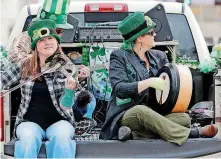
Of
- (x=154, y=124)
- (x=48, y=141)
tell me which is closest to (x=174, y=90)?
(x=154, y=124)

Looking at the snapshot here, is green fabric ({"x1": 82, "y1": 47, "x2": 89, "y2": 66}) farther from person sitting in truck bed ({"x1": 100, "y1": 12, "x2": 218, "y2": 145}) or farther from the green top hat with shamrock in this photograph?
person sitting in truck bed ({"x1": 100, "y1": 12, "x2": 218, "y2": 145})

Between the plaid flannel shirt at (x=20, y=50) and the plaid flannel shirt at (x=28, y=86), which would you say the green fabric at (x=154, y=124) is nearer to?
the plaid flannel shirt at (x=28, y=86)

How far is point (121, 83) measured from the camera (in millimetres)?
3709

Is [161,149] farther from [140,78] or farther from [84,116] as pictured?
[84,116]

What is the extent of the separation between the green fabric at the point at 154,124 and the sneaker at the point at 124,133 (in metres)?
0.09

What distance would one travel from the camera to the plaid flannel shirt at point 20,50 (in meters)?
3.88

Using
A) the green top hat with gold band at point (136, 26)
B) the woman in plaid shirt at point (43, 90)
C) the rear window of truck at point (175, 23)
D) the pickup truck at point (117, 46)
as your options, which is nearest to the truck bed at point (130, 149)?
the pickup truck at point (117, 46)

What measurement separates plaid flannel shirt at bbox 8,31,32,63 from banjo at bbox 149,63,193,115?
908 mm

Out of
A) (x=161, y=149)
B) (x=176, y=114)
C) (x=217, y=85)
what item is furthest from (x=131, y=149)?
(x=217, y=85)

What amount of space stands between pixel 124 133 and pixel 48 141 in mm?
452

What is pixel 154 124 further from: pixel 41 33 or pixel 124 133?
pixel 41 33

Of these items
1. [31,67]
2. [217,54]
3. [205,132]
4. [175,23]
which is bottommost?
[205,132]

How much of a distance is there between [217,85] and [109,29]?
143cm

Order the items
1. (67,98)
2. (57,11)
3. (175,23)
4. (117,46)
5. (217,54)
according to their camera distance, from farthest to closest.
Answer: (175,23) → (117,46) → (57,11) → (217,54) → (67,98)
